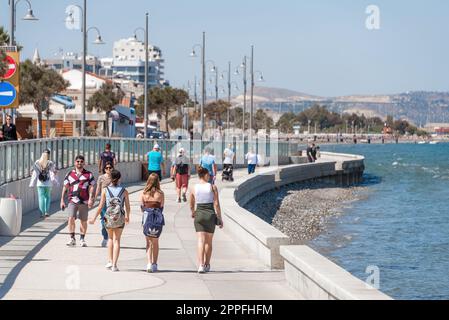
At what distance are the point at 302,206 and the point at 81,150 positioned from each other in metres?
17.4

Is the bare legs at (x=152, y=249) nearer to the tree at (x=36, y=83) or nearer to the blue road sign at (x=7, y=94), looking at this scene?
the blue road sign at (x=7, y=94)

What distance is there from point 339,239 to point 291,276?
24.0 meters

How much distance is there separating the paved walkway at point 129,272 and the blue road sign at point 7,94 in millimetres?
2676

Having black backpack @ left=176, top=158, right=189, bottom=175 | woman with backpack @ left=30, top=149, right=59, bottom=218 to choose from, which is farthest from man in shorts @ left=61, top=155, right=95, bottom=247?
black backpack @ left=176, top=158, right=189, bottom=175

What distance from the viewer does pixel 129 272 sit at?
16812 mm

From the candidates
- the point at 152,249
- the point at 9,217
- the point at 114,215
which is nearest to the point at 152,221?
the point at 152,249

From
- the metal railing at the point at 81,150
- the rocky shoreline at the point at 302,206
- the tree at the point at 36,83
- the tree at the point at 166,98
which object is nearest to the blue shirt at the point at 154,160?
the metal railing at the point at 81,150

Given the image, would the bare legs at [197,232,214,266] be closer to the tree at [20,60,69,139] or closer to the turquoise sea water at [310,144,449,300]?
the turquoise sea water at [310,144,449,300]

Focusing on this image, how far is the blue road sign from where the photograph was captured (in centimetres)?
2327

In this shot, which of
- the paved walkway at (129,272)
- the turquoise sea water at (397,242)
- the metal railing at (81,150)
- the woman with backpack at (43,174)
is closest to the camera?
the paved walkway at (129,272)

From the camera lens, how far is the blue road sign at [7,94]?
2327 centimetres

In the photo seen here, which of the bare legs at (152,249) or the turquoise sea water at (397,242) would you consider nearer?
the bare legs at (152,249)

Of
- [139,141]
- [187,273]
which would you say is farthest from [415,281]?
[139,141]

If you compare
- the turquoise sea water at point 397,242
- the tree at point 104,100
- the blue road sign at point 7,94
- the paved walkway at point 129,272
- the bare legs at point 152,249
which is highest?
the tree at point 104,100
